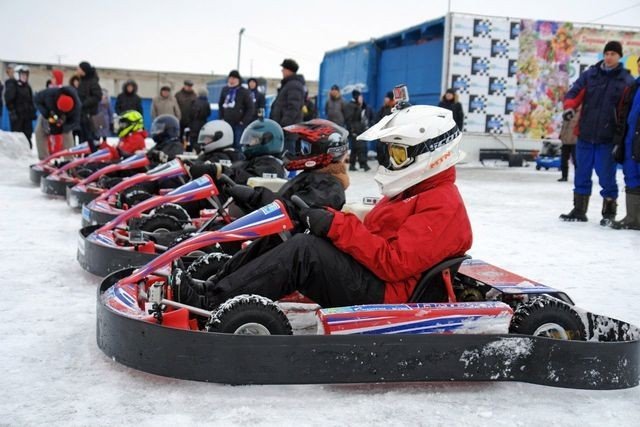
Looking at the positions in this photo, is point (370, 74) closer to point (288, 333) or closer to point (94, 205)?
point (94, 205)

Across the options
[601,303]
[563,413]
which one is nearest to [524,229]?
[601,303]

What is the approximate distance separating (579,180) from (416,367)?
16.0 ft

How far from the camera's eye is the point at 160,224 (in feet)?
15.2

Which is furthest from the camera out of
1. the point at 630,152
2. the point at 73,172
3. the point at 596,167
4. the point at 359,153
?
the point at 359,153

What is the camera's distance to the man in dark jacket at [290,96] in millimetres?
8555

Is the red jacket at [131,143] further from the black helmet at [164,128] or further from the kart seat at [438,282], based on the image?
the kart seat at [438,282]

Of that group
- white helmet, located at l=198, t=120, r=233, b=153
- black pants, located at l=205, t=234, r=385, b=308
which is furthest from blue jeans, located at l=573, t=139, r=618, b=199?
black pants, located at l=205, t=234, r=385, b=308

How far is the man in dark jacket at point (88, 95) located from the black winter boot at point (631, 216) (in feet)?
26.3

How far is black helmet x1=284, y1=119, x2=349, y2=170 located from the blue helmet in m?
1.39

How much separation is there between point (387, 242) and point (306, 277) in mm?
344

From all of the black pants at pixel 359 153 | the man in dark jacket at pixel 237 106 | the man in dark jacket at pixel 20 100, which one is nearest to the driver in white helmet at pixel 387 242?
the man in dark jacket at pixel 237 106

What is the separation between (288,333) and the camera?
2631 mm

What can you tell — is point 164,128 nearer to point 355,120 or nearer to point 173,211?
point 173,211

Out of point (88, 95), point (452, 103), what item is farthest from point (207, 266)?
point (88, 95)
